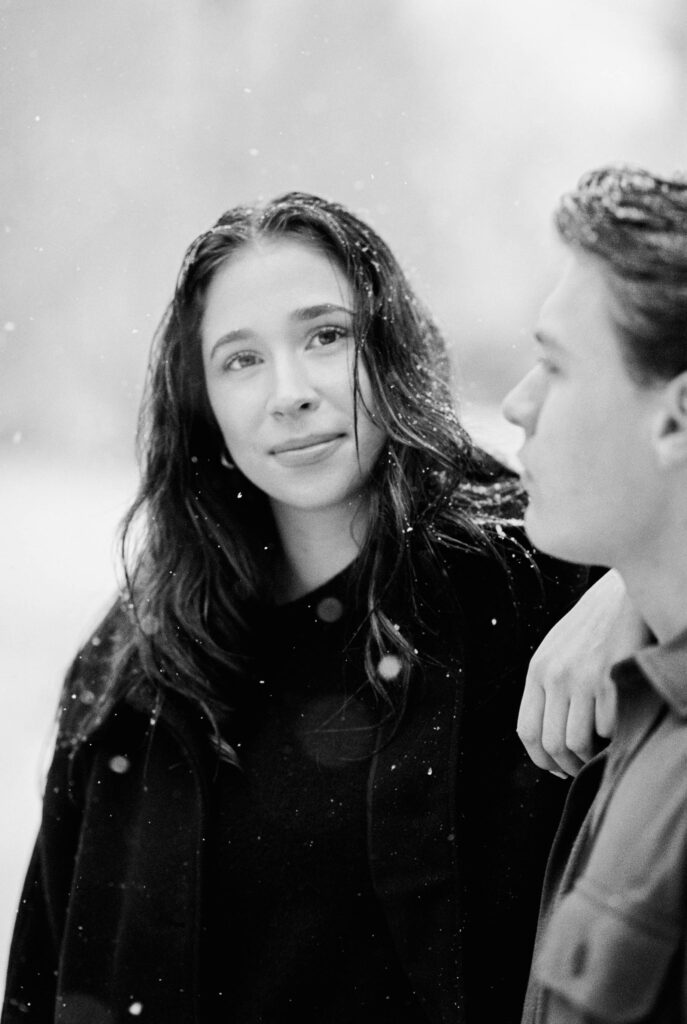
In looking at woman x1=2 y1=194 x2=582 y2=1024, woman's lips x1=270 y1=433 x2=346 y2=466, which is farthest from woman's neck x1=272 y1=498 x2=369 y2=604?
woman's lips x1=270 y1=433 x2=346 y2=466

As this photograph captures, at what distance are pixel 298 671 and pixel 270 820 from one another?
0.23 meters

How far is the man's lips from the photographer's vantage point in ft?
5.62

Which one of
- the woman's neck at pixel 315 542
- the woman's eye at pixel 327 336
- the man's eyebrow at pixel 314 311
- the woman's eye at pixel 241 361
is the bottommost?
the woman's neck at pixel 315 542

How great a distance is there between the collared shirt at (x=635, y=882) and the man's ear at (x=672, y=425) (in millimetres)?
149

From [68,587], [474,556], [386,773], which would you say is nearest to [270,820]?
[386,773]

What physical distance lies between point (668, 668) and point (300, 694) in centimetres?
97

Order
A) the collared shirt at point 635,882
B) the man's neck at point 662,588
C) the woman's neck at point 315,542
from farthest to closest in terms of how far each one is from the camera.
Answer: the woman's neck at point 315,542
the man's neck at point 662,588
the collared shirt at point 635,882

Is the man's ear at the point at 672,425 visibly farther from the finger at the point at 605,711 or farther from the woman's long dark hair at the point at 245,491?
the woman's long dark hair at the point at 245,491

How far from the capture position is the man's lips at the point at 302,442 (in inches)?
67.5

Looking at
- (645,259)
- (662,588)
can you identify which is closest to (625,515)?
(662,588)

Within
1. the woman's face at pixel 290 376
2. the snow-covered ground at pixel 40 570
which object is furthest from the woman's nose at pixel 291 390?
the snow-covered ground at pixel 40 570

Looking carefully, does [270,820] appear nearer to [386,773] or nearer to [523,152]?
[386,773]

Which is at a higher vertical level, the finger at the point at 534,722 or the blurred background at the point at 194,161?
the blurred background at the point at 194,161

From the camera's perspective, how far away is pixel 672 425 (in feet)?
3.12
